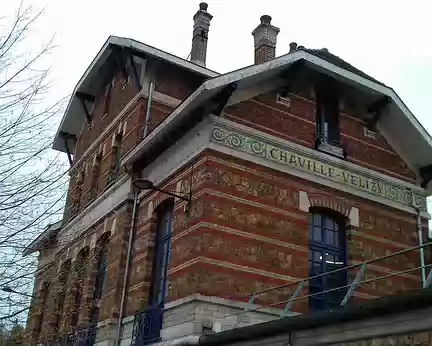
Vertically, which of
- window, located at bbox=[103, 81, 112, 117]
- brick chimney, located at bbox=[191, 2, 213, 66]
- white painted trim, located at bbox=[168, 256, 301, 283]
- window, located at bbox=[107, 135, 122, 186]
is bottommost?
white painted trim, located at bbox=[168, 256, 301, 283]

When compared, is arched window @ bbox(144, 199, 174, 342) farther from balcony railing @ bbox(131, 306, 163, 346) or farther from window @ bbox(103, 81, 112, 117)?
window @ bbox(103, 81, 112, 117)

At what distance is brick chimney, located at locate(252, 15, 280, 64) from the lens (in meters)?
14.8

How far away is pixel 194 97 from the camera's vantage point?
35.2 ft

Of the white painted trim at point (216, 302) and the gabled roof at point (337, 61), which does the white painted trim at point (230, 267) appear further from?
the gabled roof at point (337, 61)

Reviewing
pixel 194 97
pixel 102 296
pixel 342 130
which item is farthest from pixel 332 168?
pixel 102 296

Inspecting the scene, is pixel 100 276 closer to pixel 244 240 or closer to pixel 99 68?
pixel 244 240

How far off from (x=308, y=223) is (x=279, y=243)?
103 cm

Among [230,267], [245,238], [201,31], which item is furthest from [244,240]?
[201,31]

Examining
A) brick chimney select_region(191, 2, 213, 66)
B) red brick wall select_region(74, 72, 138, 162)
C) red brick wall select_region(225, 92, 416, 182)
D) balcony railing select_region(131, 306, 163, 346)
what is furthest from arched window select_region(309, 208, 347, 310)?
brick chimney select_region(191, 2, 213, 66)

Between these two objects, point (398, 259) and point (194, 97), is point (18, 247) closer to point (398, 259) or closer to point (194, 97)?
point (194, 97)

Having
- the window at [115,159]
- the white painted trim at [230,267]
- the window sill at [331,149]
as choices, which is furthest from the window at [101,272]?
the window sill at [331,149]

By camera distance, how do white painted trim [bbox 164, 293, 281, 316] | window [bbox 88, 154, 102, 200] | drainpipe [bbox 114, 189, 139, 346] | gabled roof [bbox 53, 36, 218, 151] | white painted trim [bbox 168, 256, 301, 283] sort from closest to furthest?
white painted trim [bbox 164, 293, 281, 316] → white painted trim [bbox 168, 256, 301, 283] → drainpipe [bbox 114, 189, 139, 346] → gabled roof [bbox 53, 36, 218, 151] → window [bbox 88, 154, 102, 200]

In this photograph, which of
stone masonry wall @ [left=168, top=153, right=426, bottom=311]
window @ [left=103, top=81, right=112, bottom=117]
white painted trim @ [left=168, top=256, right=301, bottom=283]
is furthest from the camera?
window @ [left=103, top=81, right=112, bottom=117]

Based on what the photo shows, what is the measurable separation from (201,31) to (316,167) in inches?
256
